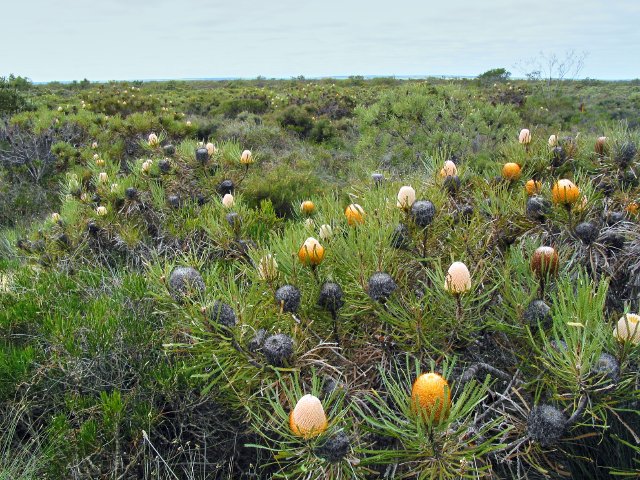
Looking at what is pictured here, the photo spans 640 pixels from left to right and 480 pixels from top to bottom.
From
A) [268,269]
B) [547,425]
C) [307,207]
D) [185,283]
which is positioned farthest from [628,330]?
[307,207]

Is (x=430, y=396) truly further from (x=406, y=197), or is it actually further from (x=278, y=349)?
(x=406, y=197)

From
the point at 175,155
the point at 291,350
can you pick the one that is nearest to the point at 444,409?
the point at 291,350

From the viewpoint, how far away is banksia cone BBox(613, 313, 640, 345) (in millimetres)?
923

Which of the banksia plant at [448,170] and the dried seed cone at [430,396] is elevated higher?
the banksia plant at [448,170]

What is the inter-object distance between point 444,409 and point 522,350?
52 cm

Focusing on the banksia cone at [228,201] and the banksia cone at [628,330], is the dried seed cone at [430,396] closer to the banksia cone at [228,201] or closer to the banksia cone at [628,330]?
the banksia cone at [628,330]

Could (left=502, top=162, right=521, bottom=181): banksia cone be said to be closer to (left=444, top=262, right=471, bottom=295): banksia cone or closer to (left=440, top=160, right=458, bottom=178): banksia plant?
(left=440, top=160, right=458, bottom=178): banksia plant

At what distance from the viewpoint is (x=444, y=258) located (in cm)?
151

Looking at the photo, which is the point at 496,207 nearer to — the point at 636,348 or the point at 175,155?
the point at 636,348

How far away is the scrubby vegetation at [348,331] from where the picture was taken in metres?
0.97

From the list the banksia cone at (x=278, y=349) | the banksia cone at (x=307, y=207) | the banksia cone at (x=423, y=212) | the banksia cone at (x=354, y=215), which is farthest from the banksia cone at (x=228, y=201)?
the banksia cone at (x=278, y=349)

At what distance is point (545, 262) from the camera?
113cm

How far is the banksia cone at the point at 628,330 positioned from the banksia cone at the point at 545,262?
215 mm

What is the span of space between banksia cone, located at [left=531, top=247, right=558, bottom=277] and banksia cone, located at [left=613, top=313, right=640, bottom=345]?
8.5 inches
